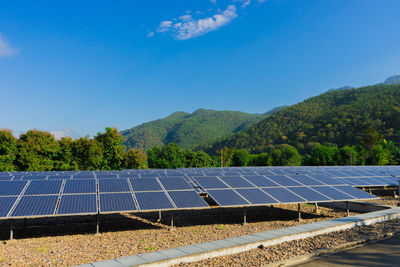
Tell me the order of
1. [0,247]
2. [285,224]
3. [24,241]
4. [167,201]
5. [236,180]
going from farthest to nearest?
[236,180] < [285,224] < [167,201] < [24,241] < [0,247]

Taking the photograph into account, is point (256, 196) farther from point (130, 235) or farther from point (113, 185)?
point (113, 185)

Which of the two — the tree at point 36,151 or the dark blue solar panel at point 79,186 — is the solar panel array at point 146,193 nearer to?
the dark blue solar panel at point 79,186

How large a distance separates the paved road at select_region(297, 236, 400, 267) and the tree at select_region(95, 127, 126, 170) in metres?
49.0

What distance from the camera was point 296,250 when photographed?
31.1 ft

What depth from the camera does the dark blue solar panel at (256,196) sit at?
13.9 m

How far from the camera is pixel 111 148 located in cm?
5419

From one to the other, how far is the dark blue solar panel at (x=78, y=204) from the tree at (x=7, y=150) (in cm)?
3834

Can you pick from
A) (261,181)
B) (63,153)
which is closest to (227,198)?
(261,181)

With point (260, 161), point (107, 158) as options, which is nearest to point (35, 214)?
point (107, 158)

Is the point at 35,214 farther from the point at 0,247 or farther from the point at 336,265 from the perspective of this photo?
the point at 336,265

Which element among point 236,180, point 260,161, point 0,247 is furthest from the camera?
point 260,161

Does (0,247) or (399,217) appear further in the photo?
(399,217)

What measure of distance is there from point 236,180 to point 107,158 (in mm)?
41576

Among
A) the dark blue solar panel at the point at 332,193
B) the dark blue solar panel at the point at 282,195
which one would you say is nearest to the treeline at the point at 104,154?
the dark blue solar panel at the point at 282,195
